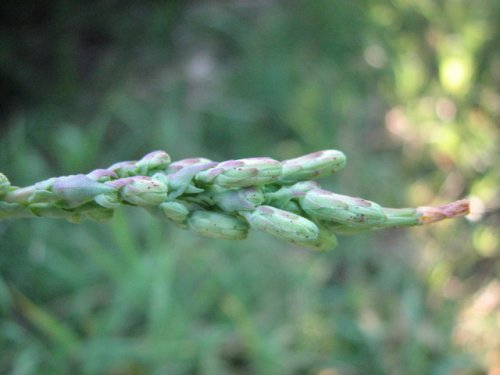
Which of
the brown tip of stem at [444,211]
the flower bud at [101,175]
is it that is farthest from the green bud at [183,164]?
the brown tip of stem at [444,211]

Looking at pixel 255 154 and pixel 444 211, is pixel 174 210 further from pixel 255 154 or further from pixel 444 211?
pixel 255 154

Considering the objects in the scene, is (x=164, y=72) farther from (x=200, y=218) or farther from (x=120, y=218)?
(x=200, y=218)

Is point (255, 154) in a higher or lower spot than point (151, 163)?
higher

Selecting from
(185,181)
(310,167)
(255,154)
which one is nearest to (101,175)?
(185,181)

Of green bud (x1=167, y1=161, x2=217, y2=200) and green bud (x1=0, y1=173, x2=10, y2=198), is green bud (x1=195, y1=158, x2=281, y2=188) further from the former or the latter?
green bud (x1=0, y1=173, x2=10, y2=198)

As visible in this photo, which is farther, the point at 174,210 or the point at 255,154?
the point at 255,154

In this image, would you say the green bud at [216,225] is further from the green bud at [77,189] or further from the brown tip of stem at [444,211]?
the brown tip of stem at [444,211]
